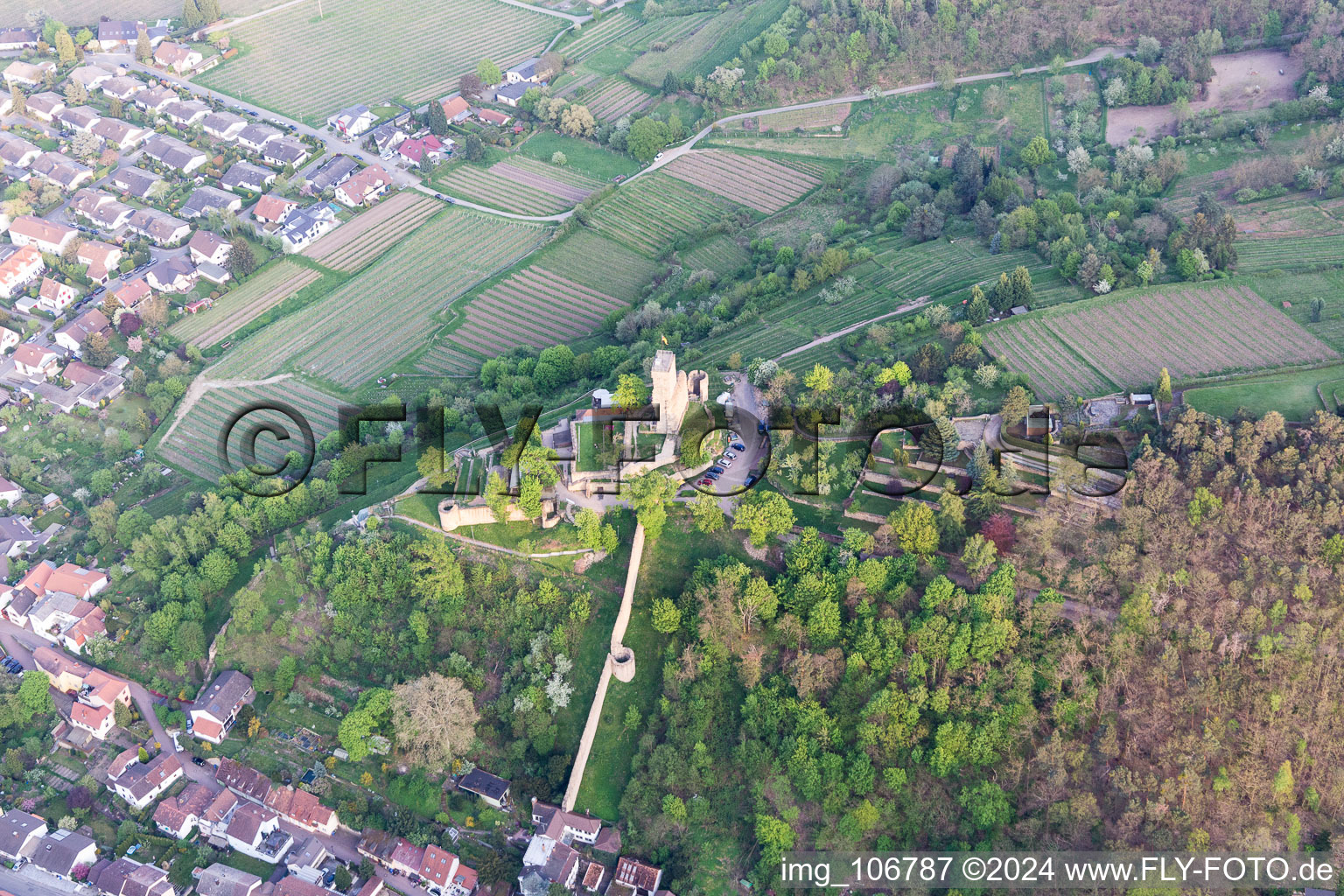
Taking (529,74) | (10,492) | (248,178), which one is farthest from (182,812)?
(529,74)

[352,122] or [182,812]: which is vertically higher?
[352,122]

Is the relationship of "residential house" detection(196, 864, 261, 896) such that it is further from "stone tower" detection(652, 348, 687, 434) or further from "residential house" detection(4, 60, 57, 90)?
"residential house" detection(4, 60, 57, 90)

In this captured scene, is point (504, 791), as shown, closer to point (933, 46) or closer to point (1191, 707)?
point (1191, 707)

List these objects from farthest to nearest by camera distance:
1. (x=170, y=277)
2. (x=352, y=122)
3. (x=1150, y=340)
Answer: (x=352, y=122) → (x=170, y=277) → (x=1150, y=340)

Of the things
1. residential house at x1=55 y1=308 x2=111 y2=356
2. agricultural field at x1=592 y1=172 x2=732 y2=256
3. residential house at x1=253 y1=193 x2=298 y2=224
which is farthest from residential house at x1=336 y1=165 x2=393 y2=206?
residential house at x1=55 y1=308 x2=111 y2=356

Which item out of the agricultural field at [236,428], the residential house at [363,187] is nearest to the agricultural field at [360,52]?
the residential house at [363,187]

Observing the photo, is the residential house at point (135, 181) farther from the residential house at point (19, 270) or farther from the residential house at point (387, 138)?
the residential house at point (387, 138)

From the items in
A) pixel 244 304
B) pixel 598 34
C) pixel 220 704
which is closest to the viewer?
pixel 220 704

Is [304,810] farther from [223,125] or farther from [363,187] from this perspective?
[223,125]
